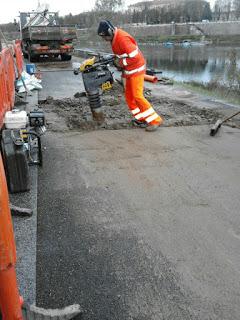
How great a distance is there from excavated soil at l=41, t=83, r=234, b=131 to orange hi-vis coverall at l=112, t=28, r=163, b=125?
15.2 inches

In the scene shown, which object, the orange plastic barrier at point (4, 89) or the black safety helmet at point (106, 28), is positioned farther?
the black safety helmet at point (106, 28)

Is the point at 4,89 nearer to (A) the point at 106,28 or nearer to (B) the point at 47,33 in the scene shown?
(A) the point at 106,28

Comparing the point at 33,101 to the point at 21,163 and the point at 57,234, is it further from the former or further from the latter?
the point at 57,234

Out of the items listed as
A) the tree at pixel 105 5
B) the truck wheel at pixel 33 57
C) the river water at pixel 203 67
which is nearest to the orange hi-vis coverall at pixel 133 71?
the river water at pixel 203 67

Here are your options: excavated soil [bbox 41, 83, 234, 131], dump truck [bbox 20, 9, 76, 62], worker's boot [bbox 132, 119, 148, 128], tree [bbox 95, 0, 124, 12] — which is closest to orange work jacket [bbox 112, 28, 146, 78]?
worker's boot [bbox 132, 119, 148, 128]

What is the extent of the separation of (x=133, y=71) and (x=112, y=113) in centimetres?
139

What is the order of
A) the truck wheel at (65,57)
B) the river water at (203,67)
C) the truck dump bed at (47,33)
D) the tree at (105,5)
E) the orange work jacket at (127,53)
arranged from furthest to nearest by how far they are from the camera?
the tree at (105,5) < the truck wheel at (65,57) < the truck dump bed at (47,33) < the river water at (203,67) < the orange work jacket at (127,53)

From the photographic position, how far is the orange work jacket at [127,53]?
6137mm

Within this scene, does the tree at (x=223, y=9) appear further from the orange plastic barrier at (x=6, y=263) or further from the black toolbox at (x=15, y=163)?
the orange plastic barrier at (x=6, y=263)

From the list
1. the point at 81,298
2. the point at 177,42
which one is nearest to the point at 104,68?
the point at 81,298

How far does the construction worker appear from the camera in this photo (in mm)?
6164

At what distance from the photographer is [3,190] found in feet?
5.19

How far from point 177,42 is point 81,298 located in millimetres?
76380

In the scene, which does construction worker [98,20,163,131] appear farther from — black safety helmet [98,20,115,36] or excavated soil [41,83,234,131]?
excavated soil [41,83,234,131]
